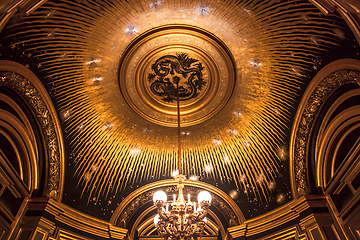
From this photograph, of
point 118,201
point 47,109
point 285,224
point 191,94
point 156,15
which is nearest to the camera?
point 156,15

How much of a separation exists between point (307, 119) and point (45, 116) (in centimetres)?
615

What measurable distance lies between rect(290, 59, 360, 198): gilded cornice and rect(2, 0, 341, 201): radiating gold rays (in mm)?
287

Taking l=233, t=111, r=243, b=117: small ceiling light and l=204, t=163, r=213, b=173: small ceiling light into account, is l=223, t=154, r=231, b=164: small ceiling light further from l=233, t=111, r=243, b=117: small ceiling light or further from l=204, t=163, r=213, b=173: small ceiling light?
l=233, t=111, r=243, b=117: small ceiling light

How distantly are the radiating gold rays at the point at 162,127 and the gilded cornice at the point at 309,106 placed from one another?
287 mm

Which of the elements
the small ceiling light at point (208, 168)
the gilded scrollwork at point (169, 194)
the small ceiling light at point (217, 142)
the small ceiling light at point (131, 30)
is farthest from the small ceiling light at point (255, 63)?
the gilded scrollwork at point (169, 194)

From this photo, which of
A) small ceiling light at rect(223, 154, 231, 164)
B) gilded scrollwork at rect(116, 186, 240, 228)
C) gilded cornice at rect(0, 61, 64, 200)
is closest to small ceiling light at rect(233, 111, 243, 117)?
small ceiling light at rect(223, 154, 231, 164)

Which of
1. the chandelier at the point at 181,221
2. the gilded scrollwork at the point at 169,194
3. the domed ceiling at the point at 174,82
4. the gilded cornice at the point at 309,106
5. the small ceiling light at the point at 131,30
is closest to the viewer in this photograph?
the chandelier at the point at 181,221

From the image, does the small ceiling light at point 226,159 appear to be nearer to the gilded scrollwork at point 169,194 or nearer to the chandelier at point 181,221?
the gilded scrollwork at point 169,194

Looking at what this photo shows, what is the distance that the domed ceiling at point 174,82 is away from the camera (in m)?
5.28

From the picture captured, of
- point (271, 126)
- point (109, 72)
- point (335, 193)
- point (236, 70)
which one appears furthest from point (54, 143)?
point (335, 193)

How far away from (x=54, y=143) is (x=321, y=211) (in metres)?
6.33

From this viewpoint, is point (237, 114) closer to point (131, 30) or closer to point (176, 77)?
point (176, 77)

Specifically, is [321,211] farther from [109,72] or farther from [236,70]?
[109,72]

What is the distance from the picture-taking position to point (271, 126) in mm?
6930
